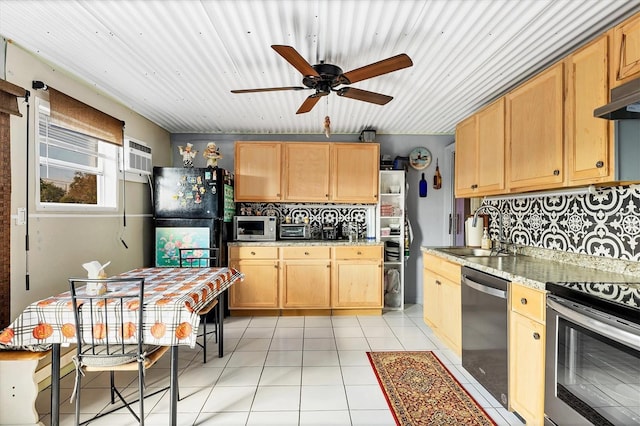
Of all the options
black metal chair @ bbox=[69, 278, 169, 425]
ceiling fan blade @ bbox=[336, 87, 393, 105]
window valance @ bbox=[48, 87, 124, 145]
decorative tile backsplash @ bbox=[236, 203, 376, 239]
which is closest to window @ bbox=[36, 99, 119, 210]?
window valance @ bbox=[48, 87, 124, 145]

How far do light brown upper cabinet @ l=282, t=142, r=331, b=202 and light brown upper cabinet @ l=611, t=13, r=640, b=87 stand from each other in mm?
2845

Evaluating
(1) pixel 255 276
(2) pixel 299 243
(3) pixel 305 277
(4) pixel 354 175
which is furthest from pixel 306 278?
(4) pixel 354 175

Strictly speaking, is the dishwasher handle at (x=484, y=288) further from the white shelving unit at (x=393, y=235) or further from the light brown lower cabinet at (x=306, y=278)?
the white shelving unit at (x=393, y=235)

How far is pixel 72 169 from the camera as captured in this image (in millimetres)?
2729

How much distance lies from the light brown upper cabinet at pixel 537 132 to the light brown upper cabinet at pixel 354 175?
1789mm

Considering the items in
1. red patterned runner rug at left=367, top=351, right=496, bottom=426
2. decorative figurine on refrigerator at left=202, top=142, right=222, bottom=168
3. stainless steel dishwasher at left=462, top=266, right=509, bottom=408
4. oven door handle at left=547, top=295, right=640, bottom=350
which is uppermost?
decorative figurine on refrigerator at left=202, top=142, right=222, bottom=168

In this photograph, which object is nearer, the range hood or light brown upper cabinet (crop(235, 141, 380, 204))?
the range hood

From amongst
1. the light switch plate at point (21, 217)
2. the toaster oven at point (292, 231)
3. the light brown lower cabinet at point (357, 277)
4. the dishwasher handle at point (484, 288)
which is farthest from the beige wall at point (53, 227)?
the dishwasher handle at point (484, 288)

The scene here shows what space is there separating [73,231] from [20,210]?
48cm

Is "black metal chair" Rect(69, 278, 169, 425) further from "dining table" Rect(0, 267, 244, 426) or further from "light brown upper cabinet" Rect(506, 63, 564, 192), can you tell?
"light brown upper cabinet" Rect(506, 63, 564, 192)

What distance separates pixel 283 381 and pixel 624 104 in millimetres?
2624

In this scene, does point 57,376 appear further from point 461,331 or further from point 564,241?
point 564,241

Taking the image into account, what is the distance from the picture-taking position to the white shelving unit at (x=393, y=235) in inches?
166

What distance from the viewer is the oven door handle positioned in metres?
1.21
